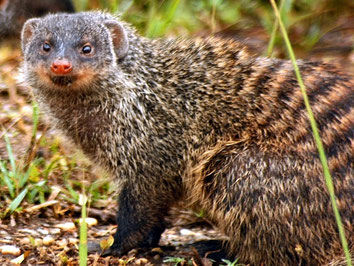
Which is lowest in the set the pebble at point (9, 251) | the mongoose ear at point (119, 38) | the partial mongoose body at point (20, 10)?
the pebble at point (9, 251)

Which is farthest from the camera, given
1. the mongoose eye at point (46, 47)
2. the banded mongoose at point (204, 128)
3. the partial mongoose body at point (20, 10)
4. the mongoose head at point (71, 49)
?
the partial mongoose body at point (20, 10)

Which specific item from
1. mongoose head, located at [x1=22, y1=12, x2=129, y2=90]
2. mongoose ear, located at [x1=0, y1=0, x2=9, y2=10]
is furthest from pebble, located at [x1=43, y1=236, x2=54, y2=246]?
mongoose ear, located at [x1=0, y1=0, x2=9, y2=10]

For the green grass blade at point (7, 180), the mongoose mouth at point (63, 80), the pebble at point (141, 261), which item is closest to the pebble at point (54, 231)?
the green grass blade at point (7, 180)

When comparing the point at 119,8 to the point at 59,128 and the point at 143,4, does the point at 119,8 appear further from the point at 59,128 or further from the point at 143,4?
the point at 59,128

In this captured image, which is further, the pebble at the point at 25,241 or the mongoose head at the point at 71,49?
the pebble at the point at 25,241

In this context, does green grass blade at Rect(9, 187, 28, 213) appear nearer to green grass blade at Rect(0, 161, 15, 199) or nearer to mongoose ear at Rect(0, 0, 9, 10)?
green grass blade at Rect(0, 161, 15, 199)

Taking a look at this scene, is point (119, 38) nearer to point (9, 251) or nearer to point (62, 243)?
point (62, 243)

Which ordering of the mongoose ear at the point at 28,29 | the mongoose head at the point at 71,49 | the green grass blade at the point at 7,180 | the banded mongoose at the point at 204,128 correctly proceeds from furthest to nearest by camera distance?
the green grass blade at the point at 7,180
the mongoose ear at the point at 28,29
the mongoose head at the point at 71,49
the banded mongoose at the point at 204,128

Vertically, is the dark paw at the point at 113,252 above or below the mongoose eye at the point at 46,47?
below

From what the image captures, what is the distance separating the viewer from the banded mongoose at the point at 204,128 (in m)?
3.47

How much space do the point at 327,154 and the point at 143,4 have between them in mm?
3388

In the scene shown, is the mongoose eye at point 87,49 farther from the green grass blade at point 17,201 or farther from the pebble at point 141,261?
the pebble at point 141,261

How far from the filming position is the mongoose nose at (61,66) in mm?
3535

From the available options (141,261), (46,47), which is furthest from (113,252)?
(46,47)
